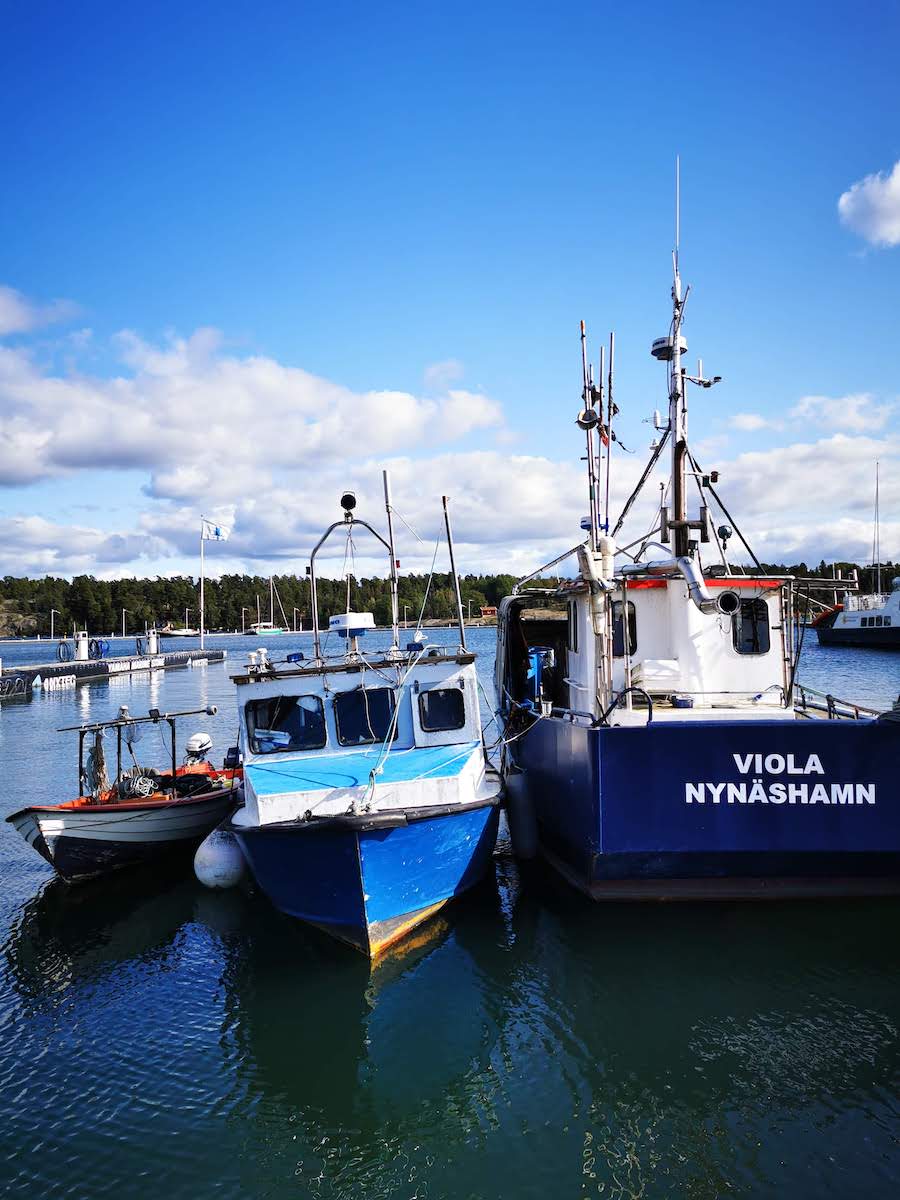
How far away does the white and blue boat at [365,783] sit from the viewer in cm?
1014

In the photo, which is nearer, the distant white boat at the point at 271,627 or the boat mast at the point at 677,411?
the boat mast at the point at 677,411

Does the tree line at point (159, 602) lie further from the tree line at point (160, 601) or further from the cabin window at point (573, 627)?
the cabin window at point (573, 627)

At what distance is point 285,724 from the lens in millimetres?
12484

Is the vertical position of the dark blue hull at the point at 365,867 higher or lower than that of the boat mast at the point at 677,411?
lower

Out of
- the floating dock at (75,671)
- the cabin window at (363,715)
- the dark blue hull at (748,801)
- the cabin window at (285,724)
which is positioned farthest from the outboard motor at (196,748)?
the floating dock at (75,671)

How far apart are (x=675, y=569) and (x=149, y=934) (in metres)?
9.92

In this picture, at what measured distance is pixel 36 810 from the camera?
13.5m

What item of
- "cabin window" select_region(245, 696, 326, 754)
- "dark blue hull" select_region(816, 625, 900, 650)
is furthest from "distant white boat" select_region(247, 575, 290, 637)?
"dark blue hull" select_region(816, 625, 900, 650)

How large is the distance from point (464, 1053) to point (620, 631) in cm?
732

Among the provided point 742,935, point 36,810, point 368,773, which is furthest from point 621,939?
point 36,810

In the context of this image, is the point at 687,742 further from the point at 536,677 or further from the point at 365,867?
the point at 536,677

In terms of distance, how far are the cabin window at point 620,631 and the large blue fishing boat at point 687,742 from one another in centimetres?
3

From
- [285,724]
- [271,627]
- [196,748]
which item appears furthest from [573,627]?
[271,627]

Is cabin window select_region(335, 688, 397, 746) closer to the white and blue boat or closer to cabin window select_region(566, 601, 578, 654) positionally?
the white and blue boat
